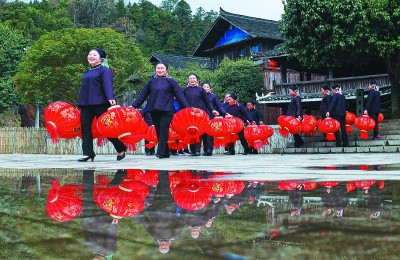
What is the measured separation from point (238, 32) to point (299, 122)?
68.8 feet

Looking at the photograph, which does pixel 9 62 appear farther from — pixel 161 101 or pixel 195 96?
pixel 161 101

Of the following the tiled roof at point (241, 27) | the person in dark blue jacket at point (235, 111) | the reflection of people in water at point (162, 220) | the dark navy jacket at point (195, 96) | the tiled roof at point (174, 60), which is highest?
the tiled roof at point (241, 27)

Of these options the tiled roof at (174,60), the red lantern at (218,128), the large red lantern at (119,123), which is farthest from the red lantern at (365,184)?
the tiled roof at (174,60)

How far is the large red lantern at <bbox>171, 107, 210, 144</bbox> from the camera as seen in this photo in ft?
30.1

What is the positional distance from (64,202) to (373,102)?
13.9m

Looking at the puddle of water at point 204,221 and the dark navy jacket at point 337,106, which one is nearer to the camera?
the puddle of water at point 204,221

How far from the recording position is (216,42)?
3744cm

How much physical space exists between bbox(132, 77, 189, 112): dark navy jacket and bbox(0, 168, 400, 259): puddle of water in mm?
5377

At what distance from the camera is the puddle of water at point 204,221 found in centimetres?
152

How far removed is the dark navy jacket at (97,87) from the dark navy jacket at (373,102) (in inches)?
380

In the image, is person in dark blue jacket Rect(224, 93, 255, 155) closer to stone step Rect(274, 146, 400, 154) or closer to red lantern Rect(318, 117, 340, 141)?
red lantern Rect(318, 117, 340, 141)

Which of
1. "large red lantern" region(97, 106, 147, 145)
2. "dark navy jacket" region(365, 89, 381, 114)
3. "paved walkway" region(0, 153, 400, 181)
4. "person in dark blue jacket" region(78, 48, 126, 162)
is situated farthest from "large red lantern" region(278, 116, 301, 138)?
"large red lantern" region(97, 106, 147, 145)

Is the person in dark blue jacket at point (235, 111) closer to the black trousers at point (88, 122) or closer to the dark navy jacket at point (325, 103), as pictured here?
the dark navy jacket at point (325, 103)

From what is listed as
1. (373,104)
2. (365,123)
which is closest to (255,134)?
(365,123)
